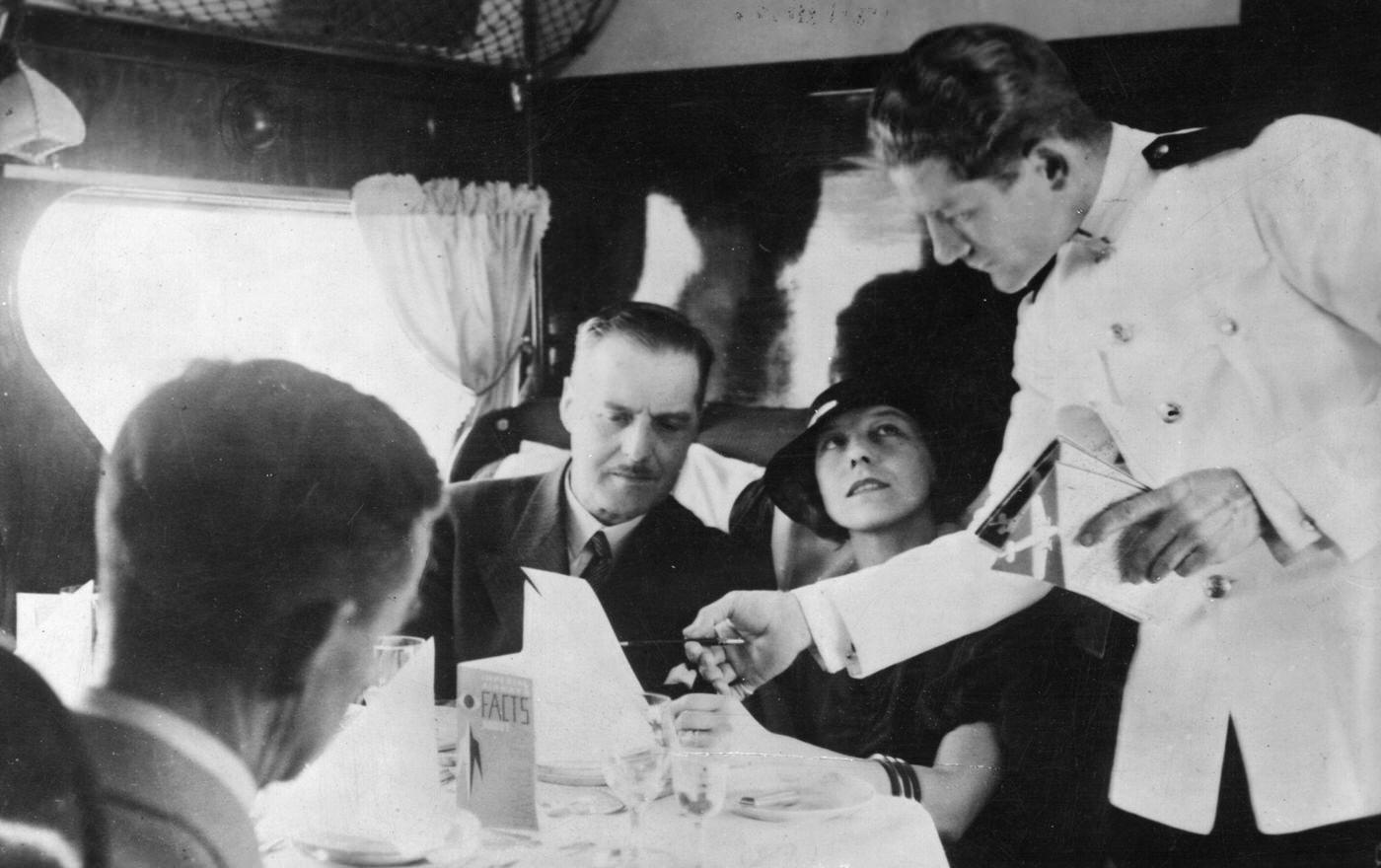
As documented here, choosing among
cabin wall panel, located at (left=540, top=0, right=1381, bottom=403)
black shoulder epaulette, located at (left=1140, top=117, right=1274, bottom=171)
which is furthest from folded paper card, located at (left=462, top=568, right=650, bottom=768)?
black shoulder epaulette, located at (left=1140, top=117, right=1274, bottom=171)

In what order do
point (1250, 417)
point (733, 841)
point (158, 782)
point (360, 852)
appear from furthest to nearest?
point (158, 782), point (1250, 417), point (733, 841), point (360, 852)

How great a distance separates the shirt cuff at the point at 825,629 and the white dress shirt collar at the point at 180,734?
987 mm

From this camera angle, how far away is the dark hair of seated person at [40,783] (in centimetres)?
196

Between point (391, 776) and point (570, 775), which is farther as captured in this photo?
point (570, 775)

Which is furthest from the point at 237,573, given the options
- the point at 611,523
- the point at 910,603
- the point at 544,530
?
the point at 910,603

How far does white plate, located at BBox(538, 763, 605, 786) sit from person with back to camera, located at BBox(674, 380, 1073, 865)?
0.92 feet

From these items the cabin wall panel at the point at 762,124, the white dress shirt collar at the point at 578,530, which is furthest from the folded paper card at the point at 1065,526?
the white dress shirt collar at the point at 578,530

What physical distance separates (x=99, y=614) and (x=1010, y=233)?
1.70m

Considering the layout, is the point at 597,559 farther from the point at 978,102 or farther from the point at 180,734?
the point at 978,102

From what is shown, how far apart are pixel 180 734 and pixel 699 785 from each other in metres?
1.01

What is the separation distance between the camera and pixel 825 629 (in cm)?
191

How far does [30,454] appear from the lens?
6.84ft

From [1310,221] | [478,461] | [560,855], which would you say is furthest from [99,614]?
[1310,221]

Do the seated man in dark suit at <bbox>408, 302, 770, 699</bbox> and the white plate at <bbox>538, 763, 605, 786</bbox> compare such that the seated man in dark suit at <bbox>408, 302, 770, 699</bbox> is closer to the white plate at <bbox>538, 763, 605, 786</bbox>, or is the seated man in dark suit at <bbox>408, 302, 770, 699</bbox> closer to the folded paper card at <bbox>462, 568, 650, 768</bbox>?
the folded paper card at <bbox>462, 568, 650, 768</bbox>
